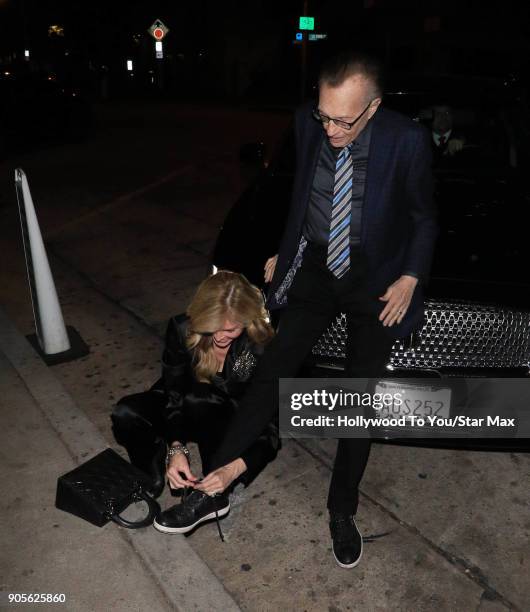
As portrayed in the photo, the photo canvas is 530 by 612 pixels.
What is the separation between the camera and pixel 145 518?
8.79 feet

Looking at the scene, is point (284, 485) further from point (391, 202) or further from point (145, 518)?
point (391, 202)

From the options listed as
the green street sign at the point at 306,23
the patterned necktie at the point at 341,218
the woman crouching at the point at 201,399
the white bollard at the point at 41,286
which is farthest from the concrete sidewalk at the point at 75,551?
the green street sign at the point at 306,23

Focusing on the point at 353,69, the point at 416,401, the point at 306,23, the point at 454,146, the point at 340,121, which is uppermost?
the point at 306,23

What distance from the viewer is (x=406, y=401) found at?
2.49 metres

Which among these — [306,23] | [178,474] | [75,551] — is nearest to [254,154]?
[178,474]

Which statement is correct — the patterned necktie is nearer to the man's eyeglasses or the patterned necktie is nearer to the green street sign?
the man's eyeglasses

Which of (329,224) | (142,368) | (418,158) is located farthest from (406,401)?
(142,368)

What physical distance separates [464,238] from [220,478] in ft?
5.52

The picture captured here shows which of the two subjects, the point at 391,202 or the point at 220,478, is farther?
the point at 220,478

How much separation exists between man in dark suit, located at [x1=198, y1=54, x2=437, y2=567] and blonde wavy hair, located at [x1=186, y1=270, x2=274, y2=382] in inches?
4.1

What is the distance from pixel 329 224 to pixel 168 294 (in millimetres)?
3155

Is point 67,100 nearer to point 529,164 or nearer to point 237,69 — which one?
point 529,164

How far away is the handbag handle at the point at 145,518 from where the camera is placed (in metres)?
2.62

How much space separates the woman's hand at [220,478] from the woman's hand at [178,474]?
88mm
